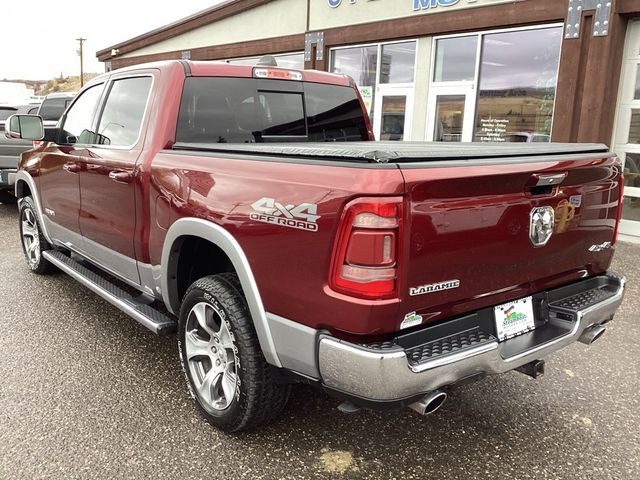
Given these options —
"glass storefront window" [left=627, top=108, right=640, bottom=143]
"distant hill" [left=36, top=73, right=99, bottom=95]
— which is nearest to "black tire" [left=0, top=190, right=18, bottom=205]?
"glass storefront window" [left=627, top=108, right=640, bottom=143]

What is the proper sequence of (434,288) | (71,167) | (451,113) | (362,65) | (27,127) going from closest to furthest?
1. (434,288)
2. (71,167)
3. (27,127)
4. (451,113)
5. (362,65)

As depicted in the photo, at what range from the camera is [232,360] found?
2844 mm

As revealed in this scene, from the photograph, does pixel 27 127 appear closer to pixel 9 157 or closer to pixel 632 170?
pixel 9 157

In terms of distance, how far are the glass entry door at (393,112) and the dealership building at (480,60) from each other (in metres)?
0.02

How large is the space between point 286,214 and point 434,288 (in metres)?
0.68

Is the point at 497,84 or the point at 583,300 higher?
the point at 497,84

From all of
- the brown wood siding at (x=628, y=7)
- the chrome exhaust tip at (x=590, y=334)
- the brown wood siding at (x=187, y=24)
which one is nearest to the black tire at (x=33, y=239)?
the chrome exhaust tip at (x=590, y=334)

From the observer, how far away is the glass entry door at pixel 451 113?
388 inches

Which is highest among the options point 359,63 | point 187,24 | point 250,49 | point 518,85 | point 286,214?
point 187,24

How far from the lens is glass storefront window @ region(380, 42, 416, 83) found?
1062 centimetres

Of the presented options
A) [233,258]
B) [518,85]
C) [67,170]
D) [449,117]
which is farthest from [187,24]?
[233,258]

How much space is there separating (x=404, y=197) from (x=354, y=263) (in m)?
0.31

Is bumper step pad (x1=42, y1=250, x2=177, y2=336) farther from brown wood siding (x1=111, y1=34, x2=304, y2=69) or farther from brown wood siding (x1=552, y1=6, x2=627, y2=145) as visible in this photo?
brown wood siding (x1=111, y1=34, x2=304, y2=69)

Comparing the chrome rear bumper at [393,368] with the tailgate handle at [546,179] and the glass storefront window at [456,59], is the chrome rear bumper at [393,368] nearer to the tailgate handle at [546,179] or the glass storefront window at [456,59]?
the tailgate handle at [546,179]
